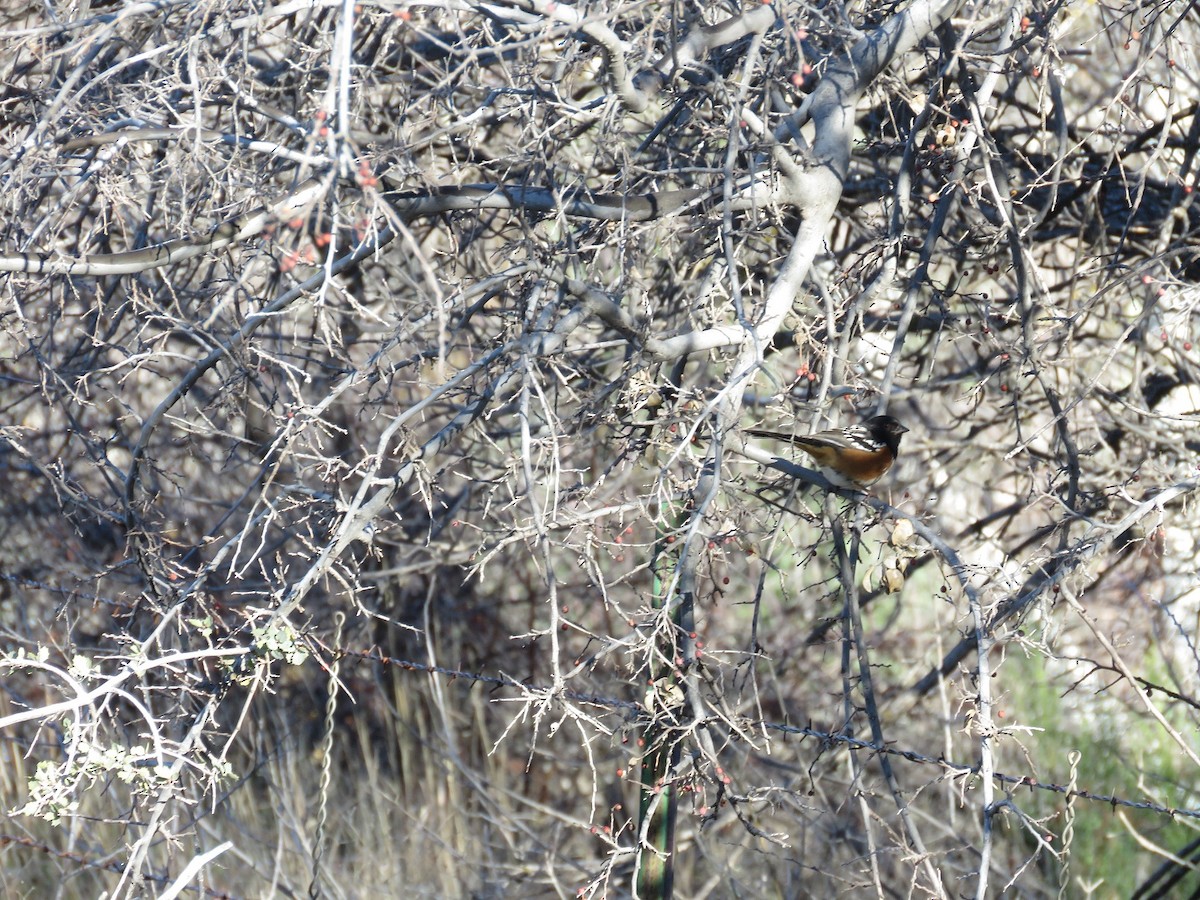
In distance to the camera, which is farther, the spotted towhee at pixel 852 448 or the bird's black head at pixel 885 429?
the bird's black head at pixel 885 429

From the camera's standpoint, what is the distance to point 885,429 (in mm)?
4602

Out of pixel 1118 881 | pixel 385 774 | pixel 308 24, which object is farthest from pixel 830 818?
pixel 308 24

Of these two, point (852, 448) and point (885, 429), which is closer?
point (852, 448)

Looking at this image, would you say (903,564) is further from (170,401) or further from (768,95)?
(170,401)

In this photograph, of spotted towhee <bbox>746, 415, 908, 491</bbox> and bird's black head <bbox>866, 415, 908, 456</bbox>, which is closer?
spotted towhee <bbox>746, 415, 908, 491</bbox>

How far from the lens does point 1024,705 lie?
711cm

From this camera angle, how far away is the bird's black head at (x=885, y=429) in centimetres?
450

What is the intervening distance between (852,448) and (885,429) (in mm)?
505

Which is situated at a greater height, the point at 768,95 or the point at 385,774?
the point at 768,95

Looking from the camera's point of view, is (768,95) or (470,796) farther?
(470,796)

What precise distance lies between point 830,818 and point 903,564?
303 centimetres

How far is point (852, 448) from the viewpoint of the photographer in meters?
4.15

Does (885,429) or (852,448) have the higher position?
(852,448)

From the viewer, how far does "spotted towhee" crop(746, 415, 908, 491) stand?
3953 millimetres
